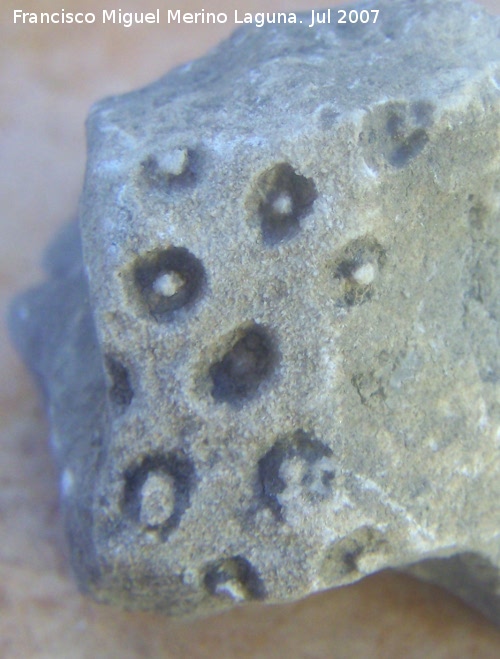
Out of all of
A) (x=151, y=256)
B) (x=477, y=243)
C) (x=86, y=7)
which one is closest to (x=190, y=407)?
(x=151, y=256)

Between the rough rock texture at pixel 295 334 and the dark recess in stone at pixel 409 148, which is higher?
the dark recess in stone at pixel 409 148

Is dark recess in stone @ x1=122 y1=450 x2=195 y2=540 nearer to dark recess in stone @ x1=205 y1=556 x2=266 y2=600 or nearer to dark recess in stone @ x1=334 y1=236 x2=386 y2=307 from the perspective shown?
dark recess in stone @ x1=205 y1=556 x2=266 y2=600

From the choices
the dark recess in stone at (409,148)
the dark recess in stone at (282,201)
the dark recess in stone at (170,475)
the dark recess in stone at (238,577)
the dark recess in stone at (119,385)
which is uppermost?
the dark recess in stone at (409,148)

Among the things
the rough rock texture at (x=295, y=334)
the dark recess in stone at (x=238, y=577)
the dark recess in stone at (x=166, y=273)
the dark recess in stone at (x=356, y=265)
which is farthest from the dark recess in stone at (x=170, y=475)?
the dark recess in stone at (x=356, y=265)

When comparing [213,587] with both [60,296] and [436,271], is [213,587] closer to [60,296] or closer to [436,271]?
[436,271]

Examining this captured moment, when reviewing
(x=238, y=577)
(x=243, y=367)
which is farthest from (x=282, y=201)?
(x=238, y=577)

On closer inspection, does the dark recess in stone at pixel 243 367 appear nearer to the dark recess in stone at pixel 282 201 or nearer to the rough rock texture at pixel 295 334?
the rough rock texture at pixel 295 334

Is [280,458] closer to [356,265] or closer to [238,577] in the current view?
[238,577]
